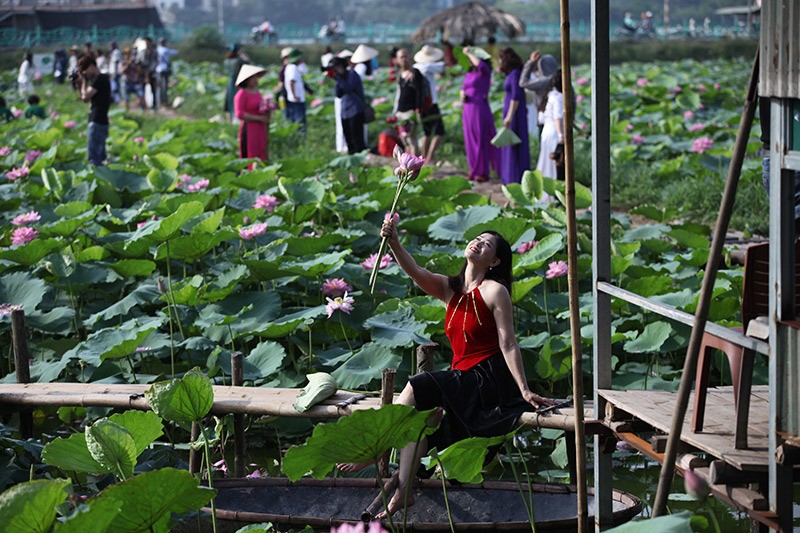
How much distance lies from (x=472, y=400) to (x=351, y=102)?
7.12m

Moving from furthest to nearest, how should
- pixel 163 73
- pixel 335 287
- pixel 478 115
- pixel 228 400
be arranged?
pixel 163 73 → pixel 478 115 → pixel 335 287 → pixel 228 400

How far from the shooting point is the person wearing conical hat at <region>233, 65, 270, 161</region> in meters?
8.84

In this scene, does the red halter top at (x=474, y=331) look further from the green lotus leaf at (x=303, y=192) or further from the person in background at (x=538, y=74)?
the person in background at (x=538, y=74)

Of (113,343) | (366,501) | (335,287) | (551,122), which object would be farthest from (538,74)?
(366,501)

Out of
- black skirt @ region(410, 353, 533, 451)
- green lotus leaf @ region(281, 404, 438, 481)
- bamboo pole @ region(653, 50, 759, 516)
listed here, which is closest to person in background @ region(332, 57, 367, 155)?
black skirt @ region(410, 353, 533, 451)

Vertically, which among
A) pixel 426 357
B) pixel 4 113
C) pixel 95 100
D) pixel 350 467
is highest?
pixel 95 100

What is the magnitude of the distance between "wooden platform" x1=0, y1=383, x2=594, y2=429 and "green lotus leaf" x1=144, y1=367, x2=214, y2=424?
0.47 meters

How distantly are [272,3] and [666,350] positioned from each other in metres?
64.5

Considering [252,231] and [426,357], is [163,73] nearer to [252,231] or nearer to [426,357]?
[252,231]

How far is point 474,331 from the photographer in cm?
339

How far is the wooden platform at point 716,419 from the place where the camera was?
2277 millimetres

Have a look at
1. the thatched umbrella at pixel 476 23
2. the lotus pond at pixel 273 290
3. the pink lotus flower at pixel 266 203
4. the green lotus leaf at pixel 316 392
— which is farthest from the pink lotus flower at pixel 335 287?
the thatched umbrella at pixel 476 23

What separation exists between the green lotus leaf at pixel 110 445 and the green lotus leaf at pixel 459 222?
9.62 ft

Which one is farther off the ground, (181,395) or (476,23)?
(476,23)
